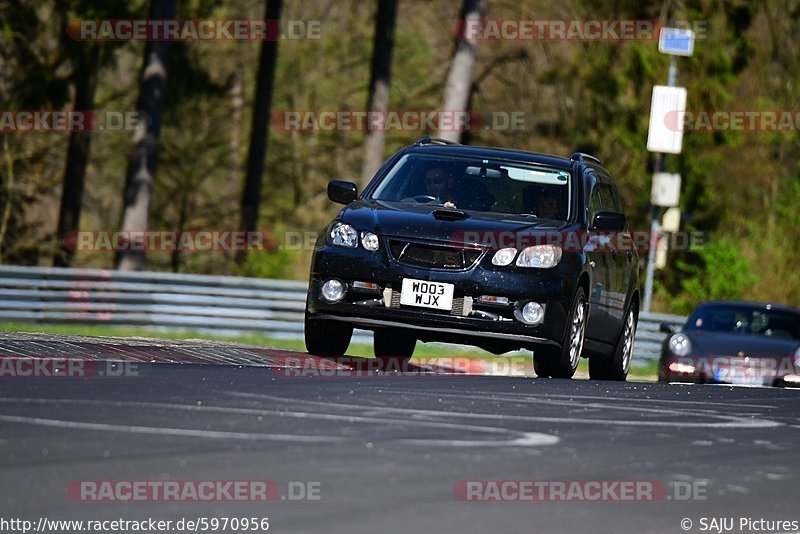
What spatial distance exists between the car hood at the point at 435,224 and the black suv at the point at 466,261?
0.01 meters

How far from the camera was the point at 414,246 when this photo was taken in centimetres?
1259

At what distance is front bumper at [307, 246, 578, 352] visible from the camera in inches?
493

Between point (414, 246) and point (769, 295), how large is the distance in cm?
2877

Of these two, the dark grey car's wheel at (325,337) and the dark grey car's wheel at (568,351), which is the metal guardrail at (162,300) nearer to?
the dark grey car's wheel at (325,337)

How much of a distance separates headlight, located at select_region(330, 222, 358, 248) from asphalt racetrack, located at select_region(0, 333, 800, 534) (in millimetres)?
1998

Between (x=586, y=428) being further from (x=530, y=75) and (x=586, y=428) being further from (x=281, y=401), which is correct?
(x=530, y=75)

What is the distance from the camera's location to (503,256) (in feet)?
41.3

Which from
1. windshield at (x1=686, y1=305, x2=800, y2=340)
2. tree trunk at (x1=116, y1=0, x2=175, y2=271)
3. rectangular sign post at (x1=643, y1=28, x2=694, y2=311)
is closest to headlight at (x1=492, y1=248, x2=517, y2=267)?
windshield at (x1=686, y1=305, x2=800, y2=340)

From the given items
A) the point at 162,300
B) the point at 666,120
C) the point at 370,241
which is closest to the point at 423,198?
the point at 370,241

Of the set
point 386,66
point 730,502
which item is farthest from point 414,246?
point 386,66

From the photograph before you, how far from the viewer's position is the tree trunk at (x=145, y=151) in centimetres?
3198

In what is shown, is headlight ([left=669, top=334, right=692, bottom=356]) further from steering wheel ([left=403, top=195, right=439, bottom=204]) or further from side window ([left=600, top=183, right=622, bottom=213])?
steering wheel ([left=403, top=195, right=439, bottom=204])

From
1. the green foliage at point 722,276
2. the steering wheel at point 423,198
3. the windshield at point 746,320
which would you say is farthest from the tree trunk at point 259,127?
the steering wheel at point 423,198

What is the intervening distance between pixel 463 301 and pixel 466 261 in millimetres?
294
